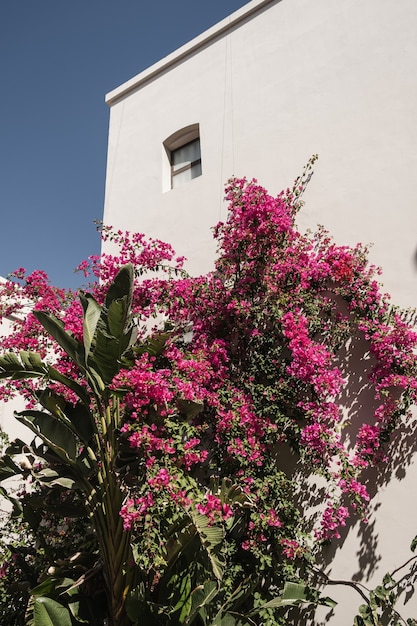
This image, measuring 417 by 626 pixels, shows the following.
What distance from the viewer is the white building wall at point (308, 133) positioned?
4.29 meters

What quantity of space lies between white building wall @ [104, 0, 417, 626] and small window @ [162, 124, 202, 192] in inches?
4.0

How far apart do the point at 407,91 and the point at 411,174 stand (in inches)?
40.7

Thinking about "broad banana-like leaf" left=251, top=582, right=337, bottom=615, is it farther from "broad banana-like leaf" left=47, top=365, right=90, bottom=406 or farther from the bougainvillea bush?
"broad banana-like leaf" left=47, top=365, right=90, bottom=406

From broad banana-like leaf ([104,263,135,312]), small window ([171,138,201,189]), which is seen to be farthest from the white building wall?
broad banana-like leaf ([104,263,135,312])

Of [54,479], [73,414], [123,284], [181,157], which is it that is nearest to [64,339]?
[123,284]

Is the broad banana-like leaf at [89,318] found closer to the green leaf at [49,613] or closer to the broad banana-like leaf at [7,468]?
the broad banana-like leaf at [7,468]

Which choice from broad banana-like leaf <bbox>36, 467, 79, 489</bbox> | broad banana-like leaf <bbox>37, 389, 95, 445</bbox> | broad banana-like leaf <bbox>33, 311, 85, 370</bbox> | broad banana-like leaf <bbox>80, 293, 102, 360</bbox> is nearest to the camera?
broad banana-like leaf <bbox>80, 293, 102, 360</bbox>

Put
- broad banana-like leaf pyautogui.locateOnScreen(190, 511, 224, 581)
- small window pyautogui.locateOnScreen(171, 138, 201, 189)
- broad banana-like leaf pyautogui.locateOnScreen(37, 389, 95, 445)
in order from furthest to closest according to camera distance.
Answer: small window pyautogui.locateOnScreen(171, 138, 201, 189)
broad banana-like leaf pyautogui.locateOnScreen(37, 389, 95, 445)
broad banana-like leaf pyautogui.locateOnScreen(190, 511, 224, 581)

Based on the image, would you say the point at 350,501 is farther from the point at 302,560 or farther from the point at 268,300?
the point at 268,300

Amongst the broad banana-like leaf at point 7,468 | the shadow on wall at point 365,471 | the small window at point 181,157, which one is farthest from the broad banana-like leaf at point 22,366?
the small window at point 181,157

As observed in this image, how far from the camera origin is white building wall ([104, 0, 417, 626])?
4.29 metres

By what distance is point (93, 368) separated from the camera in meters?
3.56

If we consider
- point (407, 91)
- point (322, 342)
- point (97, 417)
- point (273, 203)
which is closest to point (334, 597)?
point (322, 342)

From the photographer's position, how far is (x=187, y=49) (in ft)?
22.9
